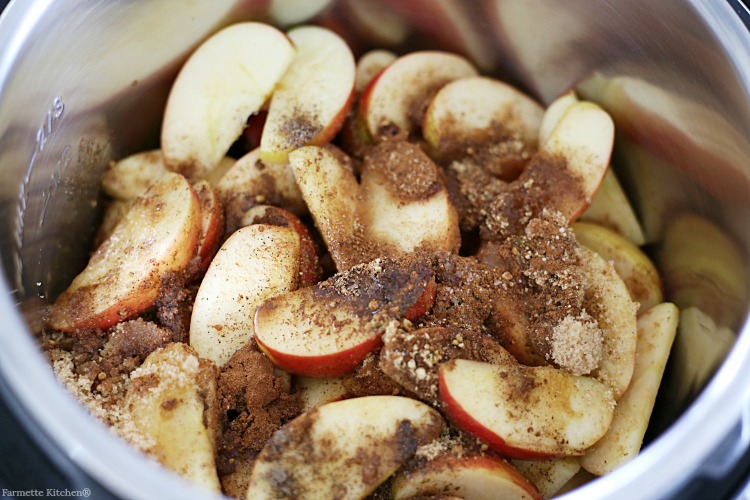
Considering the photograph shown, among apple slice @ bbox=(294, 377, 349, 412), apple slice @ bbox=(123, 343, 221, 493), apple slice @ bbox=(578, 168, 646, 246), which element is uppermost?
apple slice @ bbox=(578, 168, 646, 246)

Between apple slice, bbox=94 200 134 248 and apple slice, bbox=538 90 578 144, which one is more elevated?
apple slice, bbox=538 90 578 144

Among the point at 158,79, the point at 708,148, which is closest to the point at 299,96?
the point at 158,79

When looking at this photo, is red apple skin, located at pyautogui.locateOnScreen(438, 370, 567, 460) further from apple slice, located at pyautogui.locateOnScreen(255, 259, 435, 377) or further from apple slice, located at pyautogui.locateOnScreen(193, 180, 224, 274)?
apple slice, located at pyautogui.locateOnScreen(193, 180, 224, 274)

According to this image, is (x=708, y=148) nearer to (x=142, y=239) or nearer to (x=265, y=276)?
(x=265, y=276)

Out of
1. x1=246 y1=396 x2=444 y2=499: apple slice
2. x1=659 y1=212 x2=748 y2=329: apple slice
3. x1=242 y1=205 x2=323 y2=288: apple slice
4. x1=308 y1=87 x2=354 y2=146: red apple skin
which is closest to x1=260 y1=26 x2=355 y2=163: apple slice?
x1=308 y1=87 x2=354 y2=146: red apple skin

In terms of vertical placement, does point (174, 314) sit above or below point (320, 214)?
below

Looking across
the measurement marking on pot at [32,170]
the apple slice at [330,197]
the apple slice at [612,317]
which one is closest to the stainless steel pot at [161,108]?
the measurement marking on pot at [32,170]

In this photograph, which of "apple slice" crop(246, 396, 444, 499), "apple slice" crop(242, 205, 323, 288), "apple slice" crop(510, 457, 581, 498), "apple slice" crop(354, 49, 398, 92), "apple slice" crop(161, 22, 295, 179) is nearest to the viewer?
"apple slice" crop(246, 396, 444, 499)
